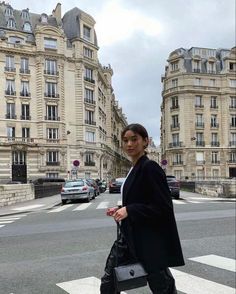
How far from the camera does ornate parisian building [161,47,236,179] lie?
237ft

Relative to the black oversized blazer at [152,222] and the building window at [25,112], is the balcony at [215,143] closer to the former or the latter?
the building window at [25,112]

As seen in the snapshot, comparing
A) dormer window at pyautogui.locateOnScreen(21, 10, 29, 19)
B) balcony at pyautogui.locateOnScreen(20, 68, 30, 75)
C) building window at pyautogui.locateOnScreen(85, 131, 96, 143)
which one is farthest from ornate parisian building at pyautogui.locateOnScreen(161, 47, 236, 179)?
balcony at pyautogui.locateOnScreen(20, 68, 30, 75)

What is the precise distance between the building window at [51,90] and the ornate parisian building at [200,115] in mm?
24579

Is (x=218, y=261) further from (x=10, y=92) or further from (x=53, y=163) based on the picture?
(x=10, y=92)

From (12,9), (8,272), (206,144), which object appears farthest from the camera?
(206,144)

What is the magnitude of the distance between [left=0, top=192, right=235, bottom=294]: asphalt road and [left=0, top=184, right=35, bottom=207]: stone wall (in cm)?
924

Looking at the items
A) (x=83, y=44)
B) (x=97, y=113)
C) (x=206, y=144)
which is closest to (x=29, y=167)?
(x=97, y=113)

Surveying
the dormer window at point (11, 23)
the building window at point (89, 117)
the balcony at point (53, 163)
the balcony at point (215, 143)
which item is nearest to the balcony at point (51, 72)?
the building window at point (89, 117)

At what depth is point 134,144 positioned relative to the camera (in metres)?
3.55

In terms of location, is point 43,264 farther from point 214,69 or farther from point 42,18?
point 214,69

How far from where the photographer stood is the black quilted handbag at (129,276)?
321 cm

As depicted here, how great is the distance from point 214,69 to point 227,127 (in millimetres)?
11051

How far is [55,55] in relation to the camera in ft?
192

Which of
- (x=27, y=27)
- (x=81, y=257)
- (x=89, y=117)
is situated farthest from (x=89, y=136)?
(x=81, y=257)
